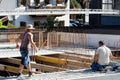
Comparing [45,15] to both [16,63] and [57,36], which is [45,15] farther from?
[16,63]

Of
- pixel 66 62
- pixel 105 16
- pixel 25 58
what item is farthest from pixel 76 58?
pixel 105 16

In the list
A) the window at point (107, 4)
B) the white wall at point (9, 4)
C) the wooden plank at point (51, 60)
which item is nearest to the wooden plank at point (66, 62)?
the wooden plank at point (51, 60)

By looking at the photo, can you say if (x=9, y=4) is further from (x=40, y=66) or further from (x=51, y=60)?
(x=40, y=66)

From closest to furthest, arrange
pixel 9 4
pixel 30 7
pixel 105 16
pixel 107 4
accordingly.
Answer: pixel 9 4, pixel 105 16, pixel 30 7, pixel 107 4

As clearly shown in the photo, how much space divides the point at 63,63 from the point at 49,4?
2915 cm

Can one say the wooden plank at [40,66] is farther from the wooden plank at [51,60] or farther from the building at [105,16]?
the building at [105,16]

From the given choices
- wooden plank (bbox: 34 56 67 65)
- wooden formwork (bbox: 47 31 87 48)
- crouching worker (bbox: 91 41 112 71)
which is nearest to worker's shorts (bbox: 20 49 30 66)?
crouching worker (bbox: 91 41 112 71)

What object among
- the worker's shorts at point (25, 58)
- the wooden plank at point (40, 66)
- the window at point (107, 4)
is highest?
the window at point (107, 4)

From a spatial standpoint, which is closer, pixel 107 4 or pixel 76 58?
pixel 76 58

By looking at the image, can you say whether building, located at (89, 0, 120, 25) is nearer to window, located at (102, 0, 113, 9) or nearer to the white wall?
window, located at (102, 0, 113, 9)

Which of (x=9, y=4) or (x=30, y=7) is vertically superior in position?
(x=9, y=4)

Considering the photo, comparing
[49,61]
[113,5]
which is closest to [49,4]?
[113,5]

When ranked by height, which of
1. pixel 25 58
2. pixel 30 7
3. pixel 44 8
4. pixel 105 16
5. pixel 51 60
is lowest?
pixel 51 60

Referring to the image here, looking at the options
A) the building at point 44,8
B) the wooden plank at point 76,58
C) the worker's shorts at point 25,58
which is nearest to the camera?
the worker's shorts at point 25,58
